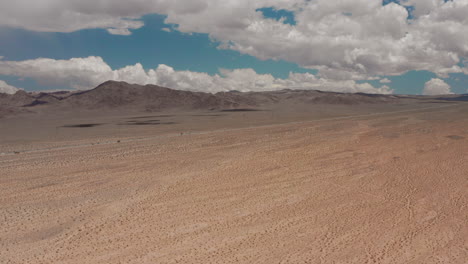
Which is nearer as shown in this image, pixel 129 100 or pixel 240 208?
pixel 240 208

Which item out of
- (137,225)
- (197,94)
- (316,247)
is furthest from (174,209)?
(197,94)

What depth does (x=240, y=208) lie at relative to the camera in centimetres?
1107

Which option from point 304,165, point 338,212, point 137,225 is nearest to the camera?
point 137,225

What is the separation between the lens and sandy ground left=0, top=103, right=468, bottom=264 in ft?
27.3

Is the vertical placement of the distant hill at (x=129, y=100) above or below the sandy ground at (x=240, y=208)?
above

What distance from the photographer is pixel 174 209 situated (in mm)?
11078

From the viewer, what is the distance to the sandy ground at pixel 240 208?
8320mm

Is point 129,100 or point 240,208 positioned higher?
point 129,100

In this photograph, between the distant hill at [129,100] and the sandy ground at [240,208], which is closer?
the sandy ground at [240,208]

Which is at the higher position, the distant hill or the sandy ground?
the distant hill

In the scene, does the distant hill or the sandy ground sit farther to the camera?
the distant hill

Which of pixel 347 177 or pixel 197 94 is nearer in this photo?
pixel 347 177

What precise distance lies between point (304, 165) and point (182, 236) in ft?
29.6

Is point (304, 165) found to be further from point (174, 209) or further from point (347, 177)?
point (174, 209)
